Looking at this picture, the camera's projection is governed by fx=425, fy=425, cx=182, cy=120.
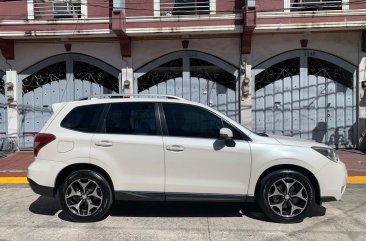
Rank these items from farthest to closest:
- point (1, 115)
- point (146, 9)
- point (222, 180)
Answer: point (1, 115) < point (146, 9) < point (222, 180)

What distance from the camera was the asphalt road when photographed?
5465 millimetres

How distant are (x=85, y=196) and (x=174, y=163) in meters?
1.37

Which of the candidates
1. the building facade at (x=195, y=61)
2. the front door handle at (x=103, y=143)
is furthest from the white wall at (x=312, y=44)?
the front door handle at (x=103, y=143)

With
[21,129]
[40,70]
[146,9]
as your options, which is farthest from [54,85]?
[146,9]

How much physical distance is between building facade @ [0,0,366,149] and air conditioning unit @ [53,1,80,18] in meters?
0.05

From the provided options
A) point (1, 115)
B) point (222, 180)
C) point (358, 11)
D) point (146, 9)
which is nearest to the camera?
point (222, 180)

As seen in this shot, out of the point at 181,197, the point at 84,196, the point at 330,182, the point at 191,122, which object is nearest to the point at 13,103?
the point at 84,196

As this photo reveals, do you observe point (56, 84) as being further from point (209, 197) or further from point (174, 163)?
point (209, 197)

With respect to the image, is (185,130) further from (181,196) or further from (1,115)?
(1,115)

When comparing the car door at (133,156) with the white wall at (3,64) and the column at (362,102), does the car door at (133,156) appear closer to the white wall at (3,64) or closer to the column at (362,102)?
the column at (362,102)

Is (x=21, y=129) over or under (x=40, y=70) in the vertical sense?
under

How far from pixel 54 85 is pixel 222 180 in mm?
10623

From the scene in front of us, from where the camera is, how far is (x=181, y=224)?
597 centimetres

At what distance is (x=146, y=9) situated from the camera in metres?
14.3
